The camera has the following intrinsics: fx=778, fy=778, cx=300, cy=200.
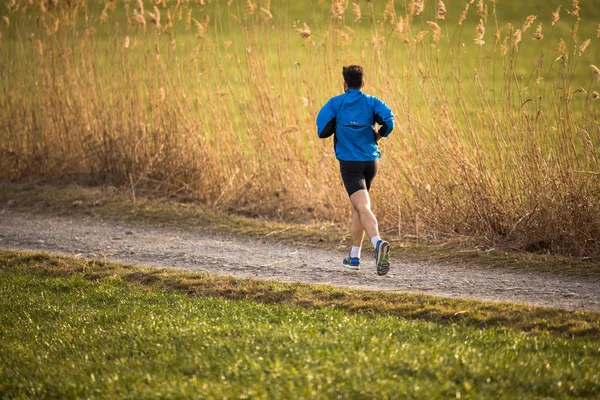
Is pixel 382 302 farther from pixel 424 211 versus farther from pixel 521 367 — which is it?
pixel 424 211

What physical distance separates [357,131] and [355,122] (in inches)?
3.2

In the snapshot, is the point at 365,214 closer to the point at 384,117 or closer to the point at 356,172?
the point at 356,172

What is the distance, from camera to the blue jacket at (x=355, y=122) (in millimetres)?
6594

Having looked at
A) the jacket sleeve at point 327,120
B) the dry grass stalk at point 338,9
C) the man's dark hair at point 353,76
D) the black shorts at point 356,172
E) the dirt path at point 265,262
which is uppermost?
the dry grass stalk at point 338,9

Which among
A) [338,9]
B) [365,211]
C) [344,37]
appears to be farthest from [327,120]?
[344,37]

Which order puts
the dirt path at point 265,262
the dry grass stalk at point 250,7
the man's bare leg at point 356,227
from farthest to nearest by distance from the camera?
the dry grass stalk at point 250,7 → the man's bare leg at point 356,227 → the dirt path at point 265,262

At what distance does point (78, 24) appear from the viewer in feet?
40.8

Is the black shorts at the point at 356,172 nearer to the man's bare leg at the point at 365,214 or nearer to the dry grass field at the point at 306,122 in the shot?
the man's bare leg at the point at 365,214

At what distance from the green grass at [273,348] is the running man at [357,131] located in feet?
2.70

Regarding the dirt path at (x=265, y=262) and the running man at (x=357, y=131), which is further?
the running man at (x=357, y=131)

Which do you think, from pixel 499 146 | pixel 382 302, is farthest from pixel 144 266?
pixel 499 146

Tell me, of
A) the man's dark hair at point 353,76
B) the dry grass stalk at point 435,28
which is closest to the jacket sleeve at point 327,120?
the man's dark hair at point 353,76

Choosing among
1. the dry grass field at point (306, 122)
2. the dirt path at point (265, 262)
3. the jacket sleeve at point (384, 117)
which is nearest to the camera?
the dirt path at point (265, 262)

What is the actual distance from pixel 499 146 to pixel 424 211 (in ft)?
3.52
